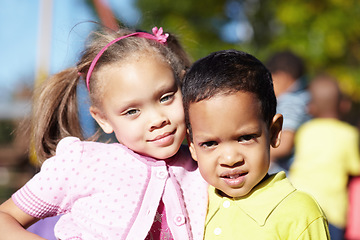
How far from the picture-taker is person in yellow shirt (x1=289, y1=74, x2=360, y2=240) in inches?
198

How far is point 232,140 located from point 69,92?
3.34ft

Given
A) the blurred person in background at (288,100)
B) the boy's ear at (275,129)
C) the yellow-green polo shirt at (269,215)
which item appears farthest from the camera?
the blurred person in background at (288,100)

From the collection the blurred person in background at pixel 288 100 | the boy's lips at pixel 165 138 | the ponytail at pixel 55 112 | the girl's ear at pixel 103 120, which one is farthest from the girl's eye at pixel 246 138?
the blurred person in background at pixel 288 100

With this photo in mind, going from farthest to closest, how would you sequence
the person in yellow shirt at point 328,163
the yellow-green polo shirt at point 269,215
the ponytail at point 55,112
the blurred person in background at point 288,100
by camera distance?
the person in yellow shirt at point 328,163, the blurred person in background at point 288,100, the ponytail at point 55,112, the yellow-green polo shirt at point 269,215

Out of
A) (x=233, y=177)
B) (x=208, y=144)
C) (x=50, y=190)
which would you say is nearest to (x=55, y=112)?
(x=50, y=190)

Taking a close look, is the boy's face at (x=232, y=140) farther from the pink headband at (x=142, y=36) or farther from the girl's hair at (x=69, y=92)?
the pink headband at (x=142, y=36)

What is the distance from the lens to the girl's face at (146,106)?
2.12 m

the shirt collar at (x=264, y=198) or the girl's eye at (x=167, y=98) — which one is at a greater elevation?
the girl's eye at (x=167, y=98)

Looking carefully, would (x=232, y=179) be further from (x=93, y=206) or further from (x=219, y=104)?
(x=93, y=206)

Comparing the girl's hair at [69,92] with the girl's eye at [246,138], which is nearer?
Result: the girl's eye at [246,138]

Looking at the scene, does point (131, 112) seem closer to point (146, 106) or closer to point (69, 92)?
point (146, 106)

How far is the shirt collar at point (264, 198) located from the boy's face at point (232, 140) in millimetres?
42

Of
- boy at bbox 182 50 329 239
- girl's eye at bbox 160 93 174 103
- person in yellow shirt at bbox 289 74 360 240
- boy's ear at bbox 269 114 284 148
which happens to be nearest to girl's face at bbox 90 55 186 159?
girl's eye at bbox 160 93 174 103

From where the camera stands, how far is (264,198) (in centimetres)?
200
